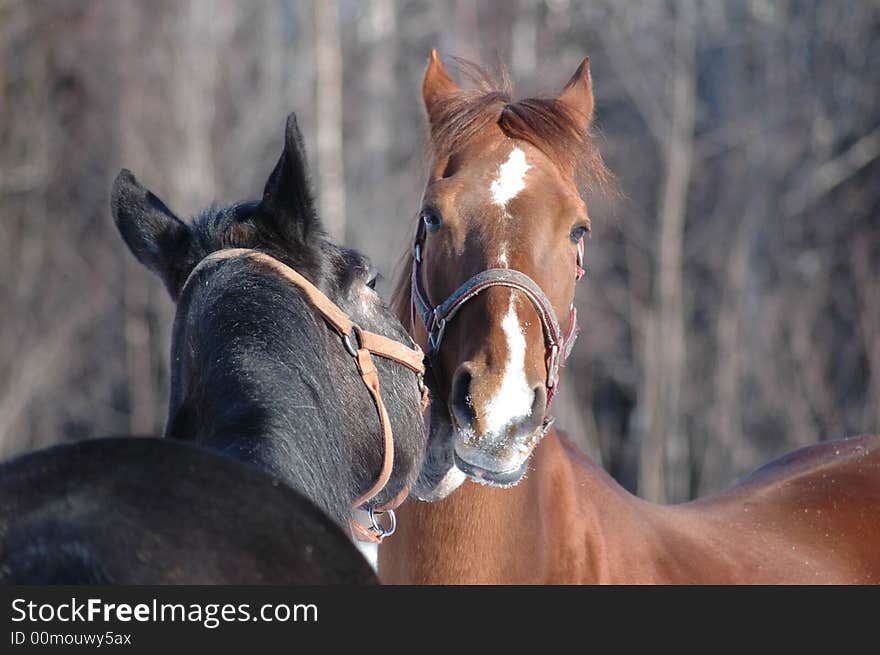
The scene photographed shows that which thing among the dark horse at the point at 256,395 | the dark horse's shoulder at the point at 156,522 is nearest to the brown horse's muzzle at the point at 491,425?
the dark horse at the point at 256,395

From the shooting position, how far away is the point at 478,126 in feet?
11.9

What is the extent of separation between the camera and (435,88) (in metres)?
3.94

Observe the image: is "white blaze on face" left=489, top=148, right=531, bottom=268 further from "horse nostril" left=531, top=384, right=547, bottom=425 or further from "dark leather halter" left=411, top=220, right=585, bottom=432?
"horse nostril" left=531, top=384, right=547, bottom=425

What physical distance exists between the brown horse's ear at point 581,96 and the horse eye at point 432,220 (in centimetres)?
68

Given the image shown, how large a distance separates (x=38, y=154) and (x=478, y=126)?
14.9 meters

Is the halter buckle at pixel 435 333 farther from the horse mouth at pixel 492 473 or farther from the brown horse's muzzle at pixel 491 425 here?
the horse mouth at pixel 492 473

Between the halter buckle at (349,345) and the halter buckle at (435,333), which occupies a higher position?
the halter buckle at (349,345)

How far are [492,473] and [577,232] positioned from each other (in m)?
0.91

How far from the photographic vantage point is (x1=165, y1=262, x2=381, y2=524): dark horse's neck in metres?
2.25

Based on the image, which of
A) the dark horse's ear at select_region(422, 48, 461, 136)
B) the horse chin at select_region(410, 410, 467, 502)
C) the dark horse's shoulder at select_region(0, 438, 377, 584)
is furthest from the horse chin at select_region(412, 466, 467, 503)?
the dark horse's shoulder at select_region(0, 438, 377, 584)

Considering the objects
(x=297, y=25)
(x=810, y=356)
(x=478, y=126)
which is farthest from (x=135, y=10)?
(x=478, y=126)

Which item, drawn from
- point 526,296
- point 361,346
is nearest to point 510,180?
point 526,296

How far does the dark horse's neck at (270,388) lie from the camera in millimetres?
2248

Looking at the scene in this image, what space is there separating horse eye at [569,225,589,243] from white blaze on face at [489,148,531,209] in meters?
0.22
